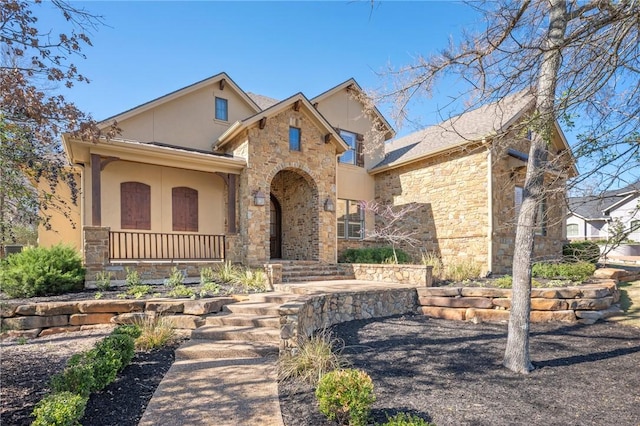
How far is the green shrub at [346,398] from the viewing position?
3089 mm

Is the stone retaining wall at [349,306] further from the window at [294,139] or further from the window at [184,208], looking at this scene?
the window at [184,208]

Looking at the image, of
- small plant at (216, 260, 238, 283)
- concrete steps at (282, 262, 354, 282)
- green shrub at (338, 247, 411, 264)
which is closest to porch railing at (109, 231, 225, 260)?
small plant at (216, 260, 238, 283)

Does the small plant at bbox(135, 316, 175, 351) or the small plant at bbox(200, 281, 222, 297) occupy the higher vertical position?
the small plant at bbox(200, 281, 222, 297)

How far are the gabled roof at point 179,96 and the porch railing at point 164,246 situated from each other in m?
3.47

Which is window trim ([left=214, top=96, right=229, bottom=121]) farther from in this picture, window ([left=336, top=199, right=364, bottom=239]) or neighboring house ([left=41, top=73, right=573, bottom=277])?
window ([left=336, top=199, right=364, bottom=239])

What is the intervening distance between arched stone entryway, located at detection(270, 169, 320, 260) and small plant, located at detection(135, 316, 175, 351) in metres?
6.48

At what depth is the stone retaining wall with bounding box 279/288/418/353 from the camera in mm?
6488

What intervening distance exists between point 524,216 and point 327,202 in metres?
7.76

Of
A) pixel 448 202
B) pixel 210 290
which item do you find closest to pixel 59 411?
pixel 210 290

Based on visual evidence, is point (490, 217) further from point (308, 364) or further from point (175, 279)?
point (175, 279)

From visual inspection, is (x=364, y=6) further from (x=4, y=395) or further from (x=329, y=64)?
(x=4, y=395)

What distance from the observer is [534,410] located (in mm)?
3613

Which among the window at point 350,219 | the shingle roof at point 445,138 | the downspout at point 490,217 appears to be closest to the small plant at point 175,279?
the window at point 350,219

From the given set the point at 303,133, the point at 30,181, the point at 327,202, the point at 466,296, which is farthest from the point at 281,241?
the point at 30,181
